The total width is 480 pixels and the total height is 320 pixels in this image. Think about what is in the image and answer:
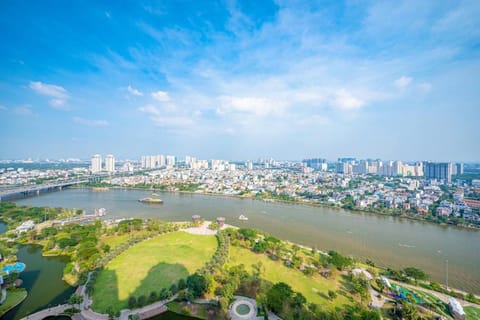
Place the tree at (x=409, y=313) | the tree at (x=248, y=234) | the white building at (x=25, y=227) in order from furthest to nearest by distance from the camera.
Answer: the white building at (x=25, y=227) → the tree at (x=248, y=234) → the tree at (x=409, y=313)

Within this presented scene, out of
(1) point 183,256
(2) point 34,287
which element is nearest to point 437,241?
(1) point 183,256

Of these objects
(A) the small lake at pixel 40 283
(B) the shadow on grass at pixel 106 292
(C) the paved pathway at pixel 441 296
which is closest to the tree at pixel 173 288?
(B) the shadow on grass at pixel 106 292

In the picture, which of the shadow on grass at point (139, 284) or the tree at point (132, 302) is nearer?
the tree at point (132, 302)

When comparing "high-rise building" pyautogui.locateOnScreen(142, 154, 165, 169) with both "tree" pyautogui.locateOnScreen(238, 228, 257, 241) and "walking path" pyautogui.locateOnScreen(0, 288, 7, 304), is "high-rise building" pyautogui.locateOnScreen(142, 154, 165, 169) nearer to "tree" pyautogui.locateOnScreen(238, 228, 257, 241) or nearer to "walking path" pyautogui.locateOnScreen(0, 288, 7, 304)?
"tree" pyautogui.locateOnScreen(238, 228, 257, 241)

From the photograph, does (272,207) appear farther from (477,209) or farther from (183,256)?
(477,209)

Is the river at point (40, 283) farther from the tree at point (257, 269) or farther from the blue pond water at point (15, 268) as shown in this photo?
the tree at point (257, 269)

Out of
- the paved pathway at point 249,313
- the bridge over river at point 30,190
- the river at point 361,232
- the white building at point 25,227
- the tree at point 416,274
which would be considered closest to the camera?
the paved pathway at point 249,313

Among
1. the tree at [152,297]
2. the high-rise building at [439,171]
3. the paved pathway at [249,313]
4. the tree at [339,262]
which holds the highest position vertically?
the high-rise building at [439,171]

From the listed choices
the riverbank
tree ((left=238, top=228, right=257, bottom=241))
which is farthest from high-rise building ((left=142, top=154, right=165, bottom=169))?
tree ((left=238, top=228, right=257, bottom=241))
